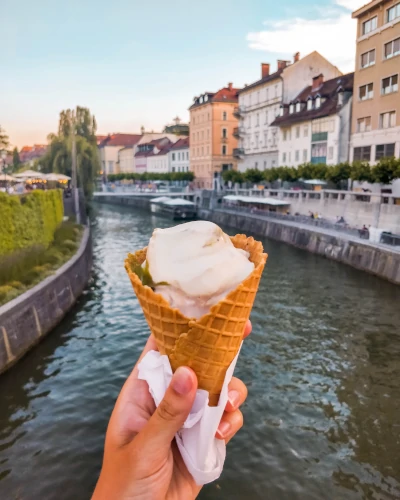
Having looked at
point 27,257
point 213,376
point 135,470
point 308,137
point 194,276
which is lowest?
point 27,257

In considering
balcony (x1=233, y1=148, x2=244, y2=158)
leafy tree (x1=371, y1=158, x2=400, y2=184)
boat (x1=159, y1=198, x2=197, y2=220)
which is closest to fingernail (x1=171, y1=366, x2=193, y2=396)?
leafy tree (x1=371, y1=158, x2=400, y2=184)

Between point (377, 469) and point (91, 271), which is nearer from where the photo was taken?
point (377, 469)

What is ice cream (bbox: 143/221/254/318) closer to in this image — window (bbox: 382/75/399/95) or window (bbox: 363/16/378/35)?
window (bbox: 382/75/399/95)

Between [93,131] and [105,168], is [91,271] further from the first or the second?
[105,168]

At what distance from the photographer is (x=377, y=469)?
873 cm

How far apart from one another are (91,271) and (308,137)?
3497cm

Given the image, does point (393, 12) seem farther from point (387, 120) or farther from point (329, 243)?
point (329, 243)

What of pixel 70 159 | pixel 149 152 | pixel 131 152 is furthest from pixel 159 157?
pixel 70 159

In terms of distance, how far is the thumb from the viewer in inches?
104

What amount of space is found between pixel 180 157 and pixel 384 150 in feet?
201

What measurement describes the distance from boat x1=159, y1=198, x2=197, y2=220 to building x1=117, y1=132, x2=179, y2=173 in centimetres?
5478

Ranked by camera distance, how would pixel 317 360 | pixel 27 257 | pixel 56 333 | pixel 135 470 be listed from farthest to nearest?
1. pixel 27 257
2. pixel 56 333
3. pixel 317 360
4. pixel 135 470

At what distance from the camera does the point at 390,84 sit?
37.2 metres

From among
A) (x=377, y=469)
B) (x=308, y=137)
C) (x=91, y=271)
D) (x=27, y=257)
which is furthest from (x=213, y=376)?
(x=308, y=137)
